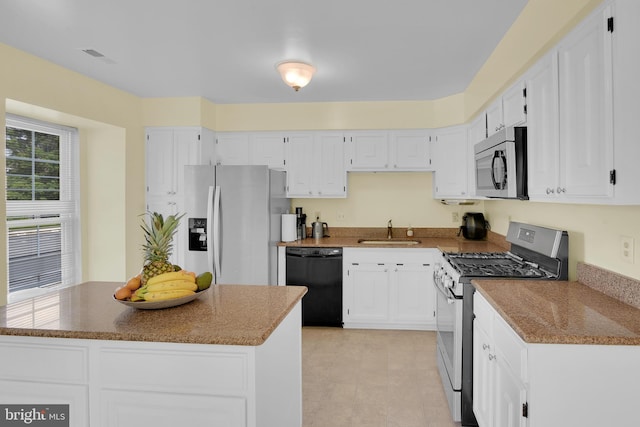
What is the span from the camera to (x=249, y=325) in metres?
1.62

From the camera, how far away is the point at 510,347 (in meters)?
1.72

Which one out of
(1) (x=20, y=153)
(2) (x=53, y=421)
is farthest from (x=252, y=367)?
(1) (x=20, y=153)

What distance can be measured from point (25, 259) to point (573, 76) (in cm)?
427

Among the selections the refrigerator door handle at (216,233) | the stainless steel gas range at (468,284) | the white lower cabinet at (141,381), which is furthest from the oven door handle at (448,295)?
the refrigerator door handle at (216,233)

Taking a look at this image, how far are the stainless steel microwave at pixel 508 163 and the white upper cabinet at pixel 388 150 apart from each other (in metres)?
1.81

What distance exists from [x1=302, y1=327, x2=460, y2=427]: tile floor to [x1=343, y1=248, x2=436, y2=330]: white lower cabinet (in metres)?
0.14

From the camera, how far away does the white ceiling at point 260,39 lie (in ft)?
8.02

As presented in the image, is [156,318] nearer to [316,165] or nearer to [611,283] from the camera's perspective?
[611,283]

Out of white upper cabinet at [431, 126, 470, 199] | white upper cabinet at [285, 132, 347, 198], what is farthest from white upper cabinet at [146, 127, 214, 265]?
white upper cabinet at [431, 126, 470, 199]

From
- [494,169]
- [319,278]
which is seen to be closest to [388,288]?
[319,278]

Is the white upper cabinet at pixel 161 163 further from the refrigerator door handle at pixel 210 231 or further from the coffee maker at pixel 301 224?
the coffee maker at pixel 301 224

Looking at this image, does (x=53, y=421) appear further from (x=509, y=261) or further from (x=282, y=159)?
(x=282, y=159)

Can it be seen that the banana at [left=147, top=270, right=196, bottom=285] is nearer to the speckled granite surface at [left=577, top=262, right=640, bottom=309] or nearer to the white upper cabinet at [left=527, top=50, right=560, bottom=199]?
the white upper cabinet at [left=527, top=50, right=560, bottom=199]

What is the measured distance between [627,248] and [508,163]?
2.55 feet
